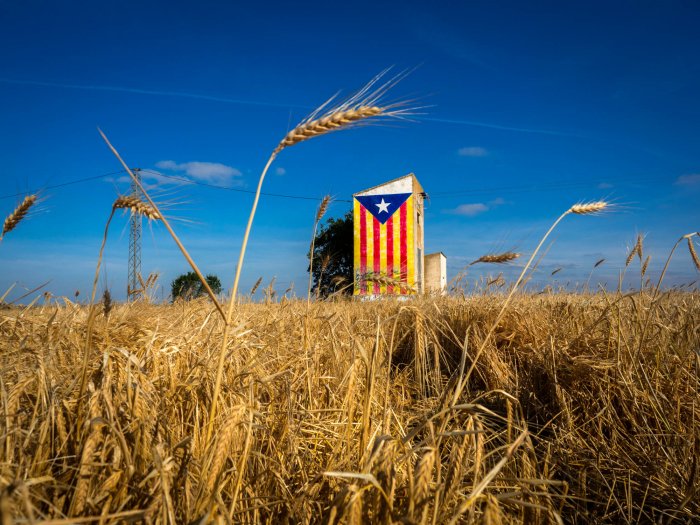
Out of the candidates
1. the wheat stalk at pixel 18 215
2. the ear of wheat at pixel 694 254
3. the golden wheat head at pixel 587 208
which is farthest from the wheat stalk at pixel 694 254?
the wheat stalk at pixel 18 215

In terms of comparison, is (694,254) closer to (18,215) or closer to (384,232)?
(18,215)

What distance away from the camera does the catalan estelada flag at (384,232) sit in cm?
1316

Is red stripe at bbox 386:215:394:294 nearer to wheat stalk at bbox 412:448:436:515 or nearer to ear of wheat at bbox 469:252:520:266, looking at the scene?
ear of wheat at bbox 469:252:520:266

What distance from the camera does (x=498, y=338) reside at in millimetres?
3328

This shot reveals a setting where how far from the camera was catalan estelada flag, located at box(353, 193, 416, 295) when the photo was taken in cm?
1316

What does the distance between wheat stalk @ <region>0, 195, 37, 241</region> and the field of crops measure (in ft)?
1.83

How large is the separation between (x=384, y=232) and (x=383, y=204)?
2.93 ft

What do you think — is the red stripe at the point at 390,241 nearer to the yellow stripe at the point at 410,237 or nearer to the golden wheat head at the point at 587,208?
the yellow stripe at the point at 410,237

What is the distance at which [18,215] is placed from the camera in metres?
2.20

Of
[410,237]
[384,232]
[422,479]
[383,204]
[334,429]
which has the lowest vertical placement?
[334,429]

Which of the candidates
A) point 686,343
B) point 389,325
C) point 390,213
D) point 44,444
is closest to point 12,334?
point 44,444

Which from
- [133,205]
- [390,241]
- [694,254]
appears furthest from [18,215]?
[390,241]

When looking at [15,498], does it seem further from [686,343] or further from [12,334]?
[686,343]

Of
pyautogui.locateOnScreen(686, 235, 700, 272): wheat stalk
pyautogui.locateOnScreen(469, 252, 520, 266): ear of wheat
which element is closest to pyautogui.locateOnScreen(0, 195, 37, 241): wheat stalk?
pyautogui.locateOnScreen(469, 252, 520, 266): ear of wheat
